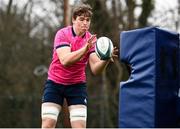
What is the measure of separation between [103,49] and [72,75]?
18.1 inches

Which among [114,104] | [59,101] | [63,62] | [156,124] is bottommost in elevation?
[114,104]

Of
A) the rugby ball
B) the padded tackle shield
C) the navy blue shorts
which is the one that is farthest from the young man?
the padded tackle shield

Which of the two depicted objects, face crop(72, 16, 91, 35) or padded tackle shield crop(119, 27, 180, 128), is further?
padded tackle shield crop(119, 27, 180, 128)

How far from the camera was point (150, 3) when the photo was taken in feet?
56.5

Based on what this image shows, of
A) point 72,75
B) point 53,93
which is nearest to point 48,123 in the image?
point 53,93

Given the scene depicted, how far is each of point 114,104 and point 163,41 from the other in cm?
973

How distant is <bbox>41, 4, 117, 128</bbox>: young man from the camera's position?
456 cm

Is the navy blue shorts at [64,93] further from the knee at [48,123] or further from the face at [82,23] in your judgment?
the face at [82,23]

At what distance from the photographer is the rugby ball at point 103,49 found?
4.38 meters

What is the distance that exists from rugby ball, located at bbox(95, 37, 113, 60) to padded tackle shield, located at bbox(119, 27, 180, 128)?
3.67 feet

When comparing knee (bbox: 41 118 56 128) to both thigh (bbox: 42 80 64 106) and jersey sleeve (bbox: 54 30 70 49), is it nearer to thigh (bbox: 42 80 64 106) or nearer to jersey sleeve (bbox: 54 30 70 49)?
thigh (bbox: 42 80 64 106)

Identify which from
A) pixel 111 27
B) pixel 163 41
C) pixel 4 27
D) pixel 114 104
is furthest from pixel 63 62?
pixel 4 27

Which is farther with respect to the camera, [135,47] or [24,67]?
[24,67]

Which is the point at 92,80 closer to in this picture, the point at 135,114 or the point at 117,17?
the point at 117,17
